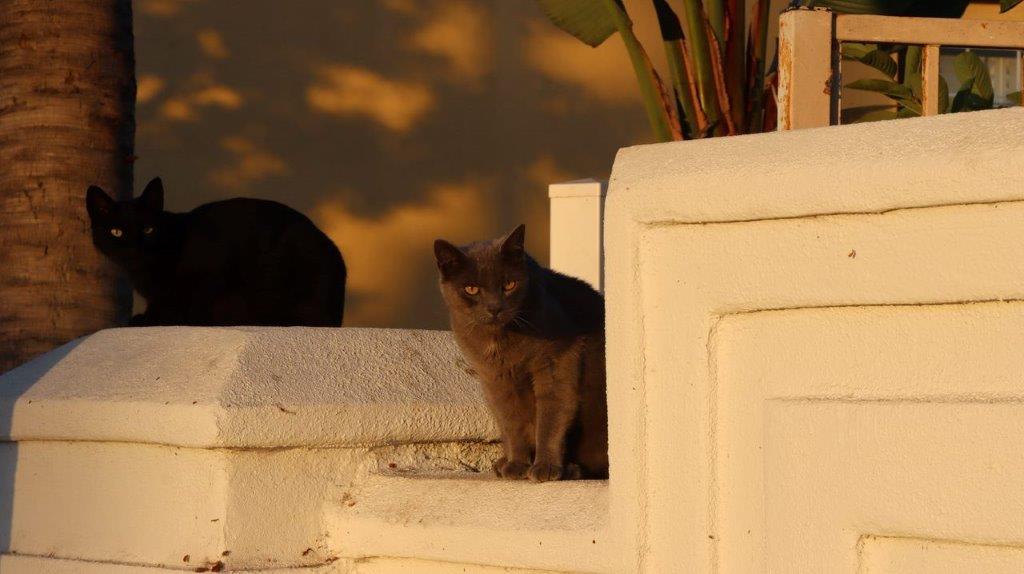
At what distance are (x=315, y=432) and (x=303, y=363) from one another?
20 centimetres

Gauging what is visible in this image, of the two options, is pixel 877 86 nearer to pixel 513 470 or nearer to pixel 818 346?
pixel 513 470

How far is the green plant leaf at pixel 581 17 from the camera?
6.77 metres

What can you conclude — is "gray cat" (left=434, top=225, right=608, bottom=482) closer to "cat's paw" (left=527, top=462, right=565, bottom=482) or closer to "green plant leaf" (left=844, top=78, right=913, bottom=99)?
"cat's paw" (left=527, top=462, right=565, bottom=482)

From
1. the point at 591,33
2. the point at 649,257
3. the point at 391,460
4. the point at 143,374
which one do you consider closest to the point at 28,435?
the point at 143,374

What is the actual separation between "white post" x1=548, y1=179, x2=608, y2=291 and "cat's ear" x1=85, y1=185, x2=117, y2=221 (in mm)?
1830

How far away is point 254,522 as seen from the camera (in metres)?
3.06

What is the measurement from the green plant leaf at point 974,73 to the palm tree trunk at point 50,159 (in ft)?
15.4

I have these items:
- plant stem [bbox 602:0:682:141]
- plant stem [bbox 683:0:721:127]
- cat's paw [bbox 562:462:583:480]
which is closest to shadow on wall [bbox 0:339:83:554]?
cat's paw [bbox 562:462:583:480]

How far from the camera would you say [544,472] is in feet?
11.0

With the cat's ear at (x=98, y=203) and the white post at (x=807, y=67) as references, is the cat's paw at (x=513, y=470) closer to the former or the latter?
the white post at (x=807, y=67)

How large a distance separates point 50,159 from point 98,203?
0.29 m

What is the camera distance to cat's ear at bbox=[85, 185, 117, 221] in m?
4.38

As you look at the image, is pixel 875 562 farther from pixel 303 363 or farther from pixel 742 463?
pixel 303 363

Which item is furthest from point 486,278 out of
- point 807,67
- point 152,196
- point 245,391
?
point 152,196
